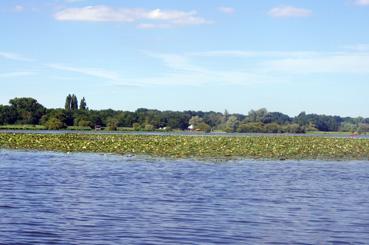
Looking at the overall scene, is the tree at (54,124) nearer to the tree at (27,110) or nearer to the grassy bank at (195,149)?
the tree at (27,110)

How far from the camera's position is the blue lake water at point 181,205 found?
17547 millimetres

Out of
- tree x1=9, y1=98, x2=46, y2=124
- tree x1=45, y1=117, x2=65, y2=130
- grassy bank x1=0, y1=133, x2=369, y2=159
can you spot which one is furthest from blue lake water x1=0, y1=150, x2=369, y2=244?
tree x1=9, y1=98, x2=46, y2=124

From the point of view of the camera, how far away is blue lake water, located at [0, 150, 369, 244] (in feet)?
57.6

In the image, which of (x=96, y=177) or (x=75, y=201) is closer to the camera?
(x=75, y=201)

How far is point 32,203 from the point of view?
22.9 m

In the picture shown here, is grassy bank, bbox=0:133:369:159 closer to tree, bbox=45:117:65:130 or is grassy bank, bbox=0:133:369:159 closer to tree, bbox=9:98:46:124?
tree, bbox=45:117:65:130

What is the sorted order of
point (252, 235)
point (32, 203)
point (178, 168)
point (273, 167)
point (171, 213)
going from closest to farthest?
1. point (252, 235)
2. point (171, 213)
3. point (32, 203)
4. point (178, 168)
5. point (273, 167)

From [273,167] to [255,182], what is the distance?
10.8m

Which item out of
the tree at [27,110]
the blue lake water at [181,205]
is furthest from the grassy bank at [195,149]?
the tree at [27,110]

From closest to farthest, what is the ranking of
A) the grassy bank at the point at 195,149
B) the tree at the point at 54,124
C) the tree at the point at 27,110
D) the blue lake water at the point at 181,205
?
the blue lake water at the point at 181,205 < the grassy bank at the point at 195,149 < the tree at the point at 54,124 < the tree at the point at 27,110

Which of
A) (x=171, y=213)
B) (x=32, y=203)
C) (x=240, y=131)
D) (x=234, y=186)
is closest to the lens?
(x=171, y=213)

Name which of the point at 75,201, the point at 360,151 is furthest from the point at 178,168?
the point at 360,151

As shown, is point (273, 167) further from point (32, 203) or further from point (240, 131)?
point (240, 131)

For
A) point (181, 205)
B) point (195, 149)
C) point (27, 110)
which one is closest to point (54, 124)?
point (27, 110)
